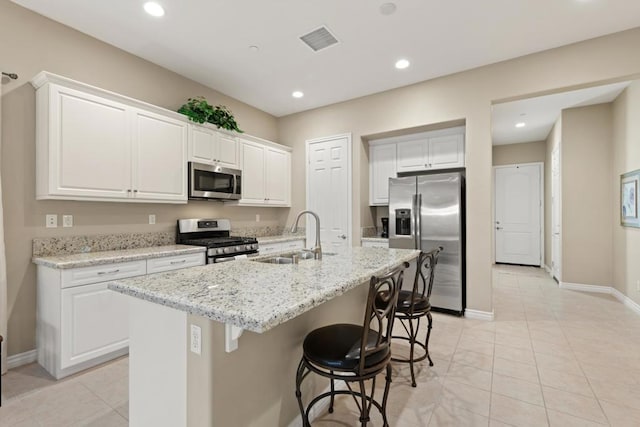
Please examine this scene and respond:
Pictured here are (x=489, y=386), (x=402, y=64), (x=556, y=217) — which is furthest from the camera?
(x=556, y=217)

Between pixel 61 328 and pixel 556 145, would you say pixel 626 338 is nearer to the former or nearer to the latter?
pixel 556 145

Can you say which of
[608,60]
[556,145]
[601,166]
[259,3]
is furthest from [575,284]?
[259,3]

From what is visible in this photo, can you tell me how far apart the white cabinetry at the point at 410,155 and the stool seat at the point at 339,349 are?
10.4ft

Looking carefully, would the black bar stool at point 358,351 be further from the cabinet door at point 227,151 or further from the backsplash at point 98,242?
the cabinet door at point 227,151

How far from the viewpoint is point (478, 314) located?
11.6 ft

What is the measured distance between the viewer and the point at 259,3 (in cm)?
252

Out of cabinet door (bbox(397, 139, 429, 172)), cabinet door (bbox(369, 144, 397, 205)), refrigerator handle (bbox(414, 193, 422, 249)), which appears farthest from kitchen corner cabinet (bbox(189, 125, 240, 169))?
refrigerator handle (bbox(414, 193, 422, 249))

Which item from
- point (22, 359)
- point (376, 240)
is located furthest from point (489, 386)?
point (22, 359)

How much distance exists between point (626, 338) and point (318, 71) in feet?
14.3

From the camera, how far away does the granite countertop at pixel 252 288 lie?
1.01 meters

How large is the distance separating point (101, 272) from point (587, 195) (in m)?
6.57

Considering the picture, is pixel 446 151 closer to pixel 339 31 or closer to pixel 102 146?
pixel 339 31

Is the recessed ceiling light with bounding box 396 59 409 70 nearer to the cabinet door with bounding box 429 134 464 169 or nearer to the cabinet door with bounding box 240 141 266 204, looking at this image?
the cabinet door with bounding box 429 134 464 169

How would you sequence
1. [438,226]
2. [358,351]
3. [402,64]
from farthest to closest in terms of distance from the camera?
[438,226] → [402,64] → [358,351]
